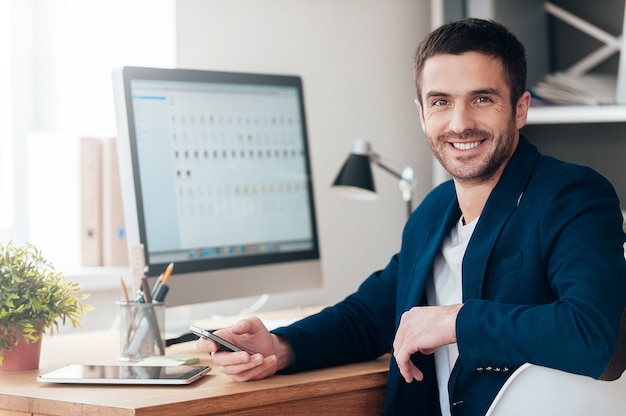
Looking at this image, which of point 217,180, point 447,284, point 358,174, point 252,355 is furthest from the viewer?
point 358,174

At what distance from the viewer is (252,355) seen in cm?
149

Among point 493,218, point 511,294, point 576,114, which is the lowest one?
point 511,294

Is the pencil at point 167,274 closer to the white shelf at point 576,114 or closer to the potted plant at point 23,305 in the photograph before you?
the potted plant at point 23,305

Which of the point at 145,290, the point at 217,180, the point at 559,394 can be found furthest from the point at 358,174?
the point at 559,394

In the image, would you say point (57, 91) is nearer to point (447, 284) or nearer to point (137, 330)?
point (137, 330)

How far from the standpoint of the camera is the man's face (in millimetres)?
1539

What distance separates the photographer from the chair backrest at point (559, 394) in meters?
1.27

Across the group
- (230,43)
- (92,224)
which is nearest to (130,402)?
(92,224)

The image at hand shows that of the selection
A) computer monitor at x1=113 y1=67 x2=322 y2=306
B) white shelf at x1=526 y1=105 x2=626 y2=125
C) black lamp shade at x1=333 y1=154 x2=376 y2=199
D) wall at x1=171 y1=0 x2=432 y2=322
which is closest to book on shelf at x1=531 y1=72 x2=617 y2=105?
white shelf at x1=526 y1=105 x2=626 y2=125

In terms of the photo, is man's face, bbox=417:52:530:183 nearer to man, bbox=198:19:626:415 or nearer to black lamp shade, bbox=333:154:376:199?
man, bbox=198:19:626:415

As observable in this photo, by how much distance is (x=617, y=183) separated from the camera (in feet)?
9.06

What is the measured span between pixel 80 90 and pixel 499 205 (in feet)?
5.27

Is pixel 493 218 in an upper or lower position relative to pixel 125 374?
upper

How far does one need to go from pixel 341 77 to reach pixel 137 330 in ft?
4.37
